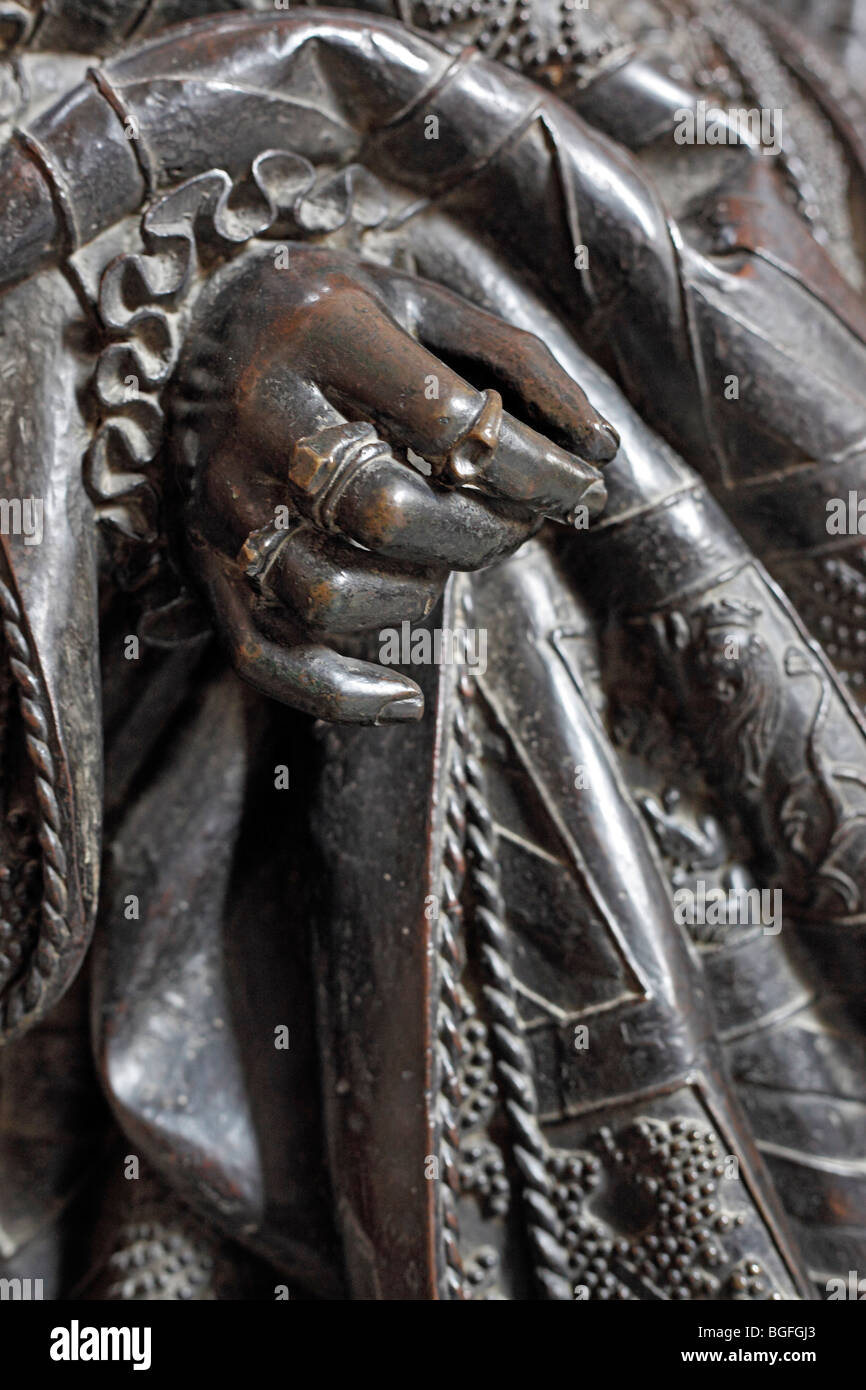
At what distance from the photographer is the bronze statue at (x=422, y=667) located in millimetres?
850

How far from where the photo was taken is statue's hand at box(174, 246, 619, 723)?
0.78 m

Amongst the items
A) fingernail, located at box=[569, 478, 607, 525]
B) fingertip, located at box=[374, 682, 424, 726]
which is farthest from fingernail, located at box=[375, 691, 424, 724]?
fingernail, located at box=[569, 478, 607, 525]

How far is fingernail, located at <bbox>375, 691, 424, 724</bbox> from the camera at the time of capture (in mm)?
849

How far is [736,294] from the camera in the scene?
1040mm

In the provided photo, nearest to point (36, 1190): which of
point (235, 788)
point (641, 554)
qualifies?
point (235, 788)

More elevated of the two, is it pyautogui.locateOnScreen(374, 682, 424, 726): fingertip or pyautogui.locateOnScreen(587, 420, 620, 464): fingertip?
pyautogui.locateOnScreen(587, 420, 620, 464): fingertip

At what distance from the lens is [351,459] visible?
78 cm

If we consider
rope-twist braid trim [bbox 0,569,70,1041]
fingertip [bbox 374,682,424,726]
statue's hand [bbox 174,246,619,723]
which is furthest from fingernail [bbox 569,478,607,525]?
rope-twist braid trim [bbox 0,569,70,1041]

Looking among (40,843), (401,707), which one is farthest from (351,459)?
(40,843)

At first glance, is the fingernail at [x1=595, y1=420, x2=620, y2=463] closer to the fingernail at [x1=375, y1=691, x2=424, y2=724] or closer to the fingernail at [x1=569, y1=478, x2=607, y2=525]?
the fingernail at [x1=569, y1=478, x2=607, y2=525]

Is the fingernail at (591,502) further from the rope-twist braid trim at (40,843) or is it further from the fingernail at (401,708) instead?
the rope-twist braid trim at (40,843)

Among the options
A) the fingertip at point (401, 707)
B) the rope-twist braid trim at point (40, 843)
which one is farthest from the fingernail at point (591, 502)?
the rope-twist braid trim at point (40, 843)

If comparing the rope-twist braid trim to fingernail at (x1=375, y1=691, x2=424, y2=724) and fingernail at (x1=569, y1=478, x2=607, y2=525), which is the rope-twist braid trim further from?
fingernail at (x1=569, y1=478, x2=607, y2=525)
